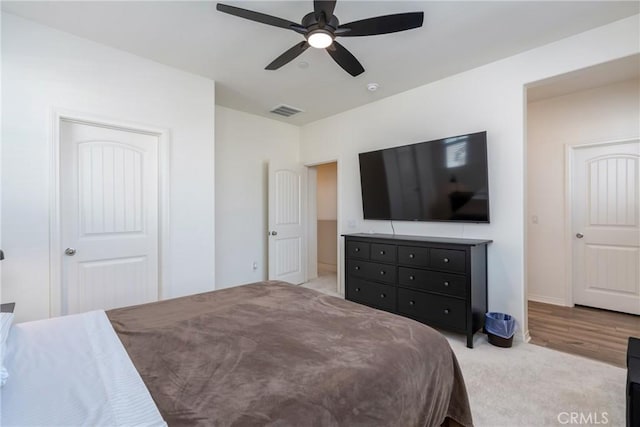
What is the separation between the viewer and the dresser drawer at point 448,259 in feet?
8.86

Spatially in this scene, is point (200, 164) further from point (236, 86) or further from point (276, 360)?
point (276, 360)

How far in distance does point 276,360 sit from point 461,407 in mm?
1021

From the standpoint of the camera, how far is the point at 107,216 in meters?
2.79

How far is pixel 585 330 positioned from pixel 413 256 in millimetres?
1914

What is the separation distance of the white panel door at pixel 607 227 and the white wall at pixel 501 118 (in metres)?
1.63

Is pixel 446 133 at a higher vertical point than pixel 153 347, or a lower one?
higher

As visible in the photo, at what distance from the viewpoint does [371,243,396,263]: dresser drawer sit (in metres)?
3.23

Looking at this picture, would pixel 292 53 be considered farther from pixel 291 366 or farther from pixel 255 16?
pixel 291 366

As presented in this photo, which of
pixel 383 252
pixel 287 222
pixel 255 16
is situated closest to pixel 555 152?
pixel 383 252

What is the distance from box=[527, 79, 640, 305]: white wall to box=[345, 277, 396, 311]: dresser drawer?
2.29 meters

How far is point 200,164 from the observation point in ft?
10.9

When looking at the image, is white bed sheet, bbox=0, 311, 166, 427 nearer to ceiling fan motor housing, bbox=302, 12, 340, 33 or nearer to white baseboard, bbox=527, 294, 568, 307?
ceiling fan motor housing, bbox=302, 12, 340, 33

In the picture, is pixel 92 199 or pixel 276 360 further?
pixel 92 199

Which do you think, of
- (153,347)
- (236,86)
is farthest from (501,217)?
(236,86)
